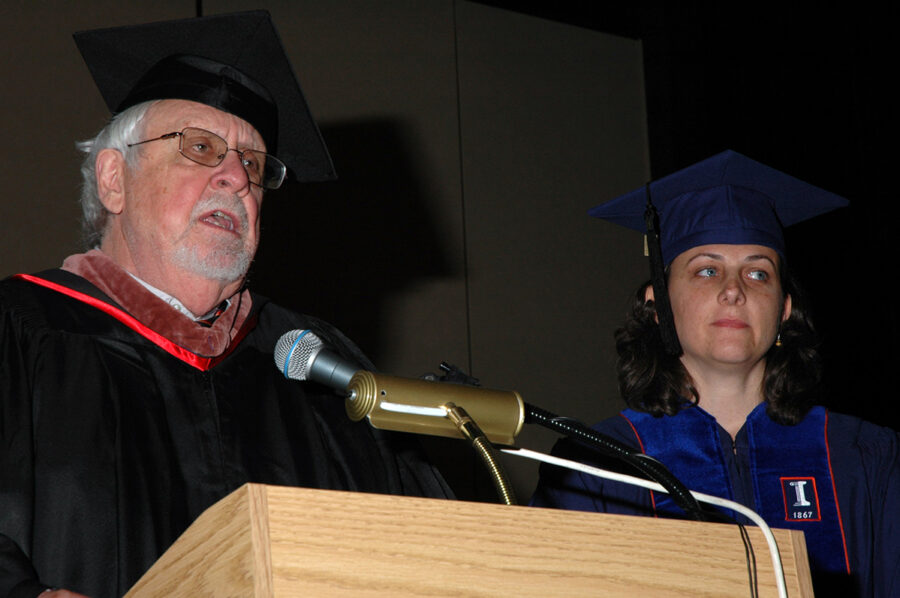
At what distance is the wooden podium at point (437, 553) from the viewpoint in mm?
898

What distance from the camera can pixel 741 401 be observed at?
2.59 m

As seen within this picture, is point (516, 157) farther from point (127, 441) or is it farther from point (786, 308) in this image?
point (127, 441)

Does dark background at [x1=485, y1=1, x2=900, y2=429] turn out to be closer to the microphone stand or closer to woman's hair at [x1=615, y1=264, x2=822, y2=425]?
woman's hair at [x1=615, y1=264, x2=822, y2=425]

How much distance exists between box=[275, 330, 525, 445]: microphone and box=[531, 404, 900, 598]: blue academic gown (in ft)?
3.98

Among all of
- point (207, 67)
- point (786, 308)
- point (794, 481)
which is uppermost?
point (207, 67)

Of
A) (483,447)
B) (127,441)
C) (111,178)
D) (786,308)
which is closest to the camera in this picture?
(483,447)

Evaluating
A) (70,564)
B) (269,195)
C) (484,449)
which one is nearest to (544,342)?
(269,195)

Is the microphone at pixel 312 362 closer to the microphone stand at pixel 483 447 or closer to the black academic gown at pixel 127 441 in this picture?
the microphone stand at pixel 483 447

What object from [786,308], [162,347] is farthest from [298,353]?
[786,308]

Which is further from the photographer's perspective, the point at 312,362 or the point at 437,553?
the point at 312,362

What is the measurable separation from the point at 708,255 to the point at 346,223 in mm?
2240

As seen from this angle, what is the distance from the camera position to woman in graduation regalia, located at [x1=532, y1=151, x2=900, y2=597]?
2.41 meters

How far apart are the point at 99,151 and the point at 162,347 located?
1.95 ft

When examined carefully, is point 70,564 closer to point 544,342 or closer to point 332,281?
point 332,281
